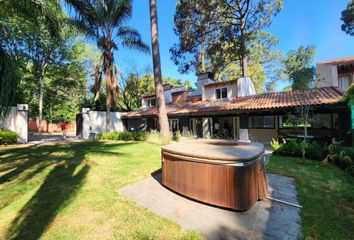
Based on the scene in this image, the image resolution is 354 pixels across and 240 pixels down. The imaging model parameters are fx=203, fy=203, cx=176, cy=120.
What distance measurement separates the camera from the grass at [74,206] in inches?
122

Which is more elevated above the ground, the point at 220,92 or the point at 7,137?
the point at 220,92

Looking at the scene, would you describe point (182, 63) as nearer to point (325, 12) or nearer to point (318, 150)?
point (325, 12)

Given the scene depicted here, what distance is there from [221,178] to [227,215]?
0.65 m

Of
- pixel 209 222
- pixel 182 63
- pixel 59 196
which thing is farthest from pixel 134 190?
pixel 182 63

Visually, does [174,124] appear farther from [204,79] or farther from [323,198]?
[323,198]

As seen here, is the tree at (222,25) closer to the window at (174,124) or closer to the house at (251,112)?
the house at (251,112)

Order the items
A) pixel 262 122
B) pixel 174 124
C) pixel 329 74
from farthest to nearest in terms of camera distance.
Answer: pixel 174 124
pixel 262 122
pixel 329 74

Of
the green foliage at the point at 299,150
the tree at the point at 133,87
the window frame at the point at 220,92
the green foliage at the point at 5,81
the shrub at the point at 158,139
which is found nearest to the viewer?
the green foliage at the point at 5,81

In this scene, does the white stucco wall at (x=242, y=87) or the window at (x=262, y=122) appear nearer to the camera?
the window at (x=262, y=122)

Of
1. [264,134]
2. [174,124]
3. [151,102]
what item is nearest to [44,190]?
[264,134]

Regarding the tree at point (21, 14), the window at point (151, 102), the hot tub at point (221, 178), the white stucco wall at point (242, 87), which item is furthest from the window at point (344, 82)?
the tree at point (21, 14)

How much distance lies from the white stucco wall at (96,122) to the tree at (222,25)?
1019cm

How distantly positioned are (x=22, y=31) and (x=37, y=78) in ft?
20.4

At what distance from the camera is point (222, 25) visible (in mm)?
18672
